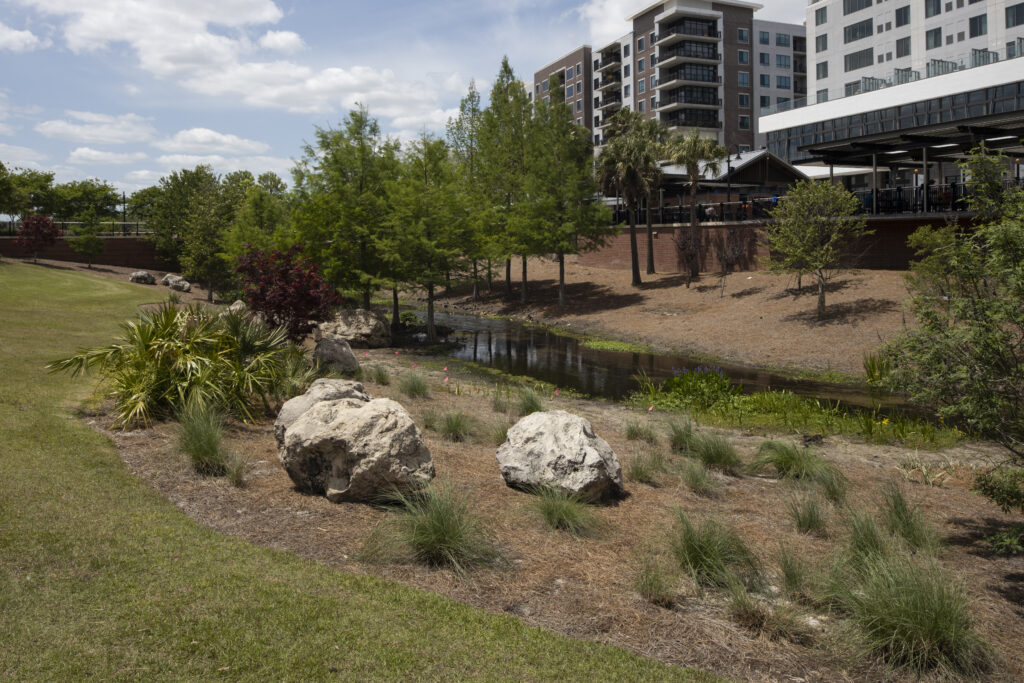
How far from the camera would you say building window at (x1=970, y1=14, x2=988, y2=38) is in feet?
169

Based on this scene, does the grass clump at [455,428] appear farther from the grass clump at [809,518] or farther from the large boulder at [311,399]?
the grass clump at [809,518]

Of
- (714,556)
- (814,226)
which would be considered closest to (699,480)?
(714,556)

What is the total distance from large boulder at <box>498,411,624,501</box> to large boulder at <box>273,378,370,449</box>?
6.81 feet

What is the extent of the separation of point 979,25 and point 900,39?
6946 millimetres

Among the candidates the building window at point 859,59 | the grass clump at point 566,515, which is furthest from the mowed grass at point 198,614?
the building window at point 859,59

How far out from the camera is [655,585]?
669 cm

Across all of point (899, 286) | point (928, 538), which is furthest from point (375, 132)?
point (928, 538)

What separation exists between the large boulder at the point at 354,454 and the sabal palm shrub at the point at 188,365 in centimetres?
284

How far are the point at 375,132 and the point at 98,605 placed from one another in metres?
29.2

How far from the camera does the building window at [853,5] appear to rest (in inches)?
2392

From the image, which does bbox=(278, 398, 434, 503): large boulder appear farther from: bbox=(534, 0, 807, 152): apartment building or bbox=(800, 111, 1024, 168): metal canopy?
bbox=(534, 0, 807, 152): apartment building

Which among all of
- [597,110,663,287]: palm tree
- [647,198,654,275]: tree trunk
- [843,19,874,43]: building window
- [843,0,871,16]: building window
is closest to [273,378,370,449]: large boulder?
[597,110,663,287]: palm tree

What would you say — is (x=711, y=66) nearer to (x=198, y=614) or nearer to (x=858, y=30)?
(x=858, y=30)

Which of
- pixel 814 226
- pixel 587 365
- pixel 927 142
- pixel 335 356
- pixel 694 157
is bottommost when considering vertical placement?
pixel 587 365
